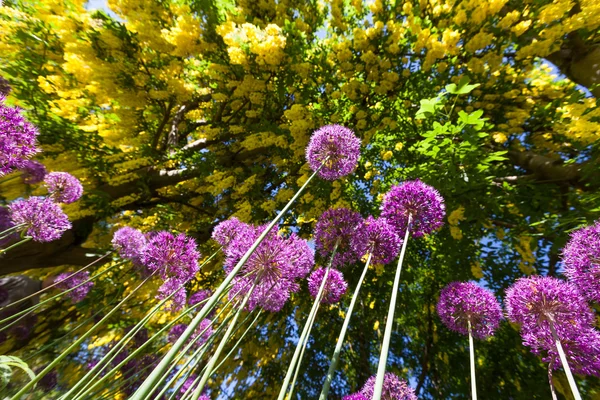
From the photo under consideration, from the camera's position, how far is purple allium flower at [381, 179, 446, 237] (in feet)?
4.98

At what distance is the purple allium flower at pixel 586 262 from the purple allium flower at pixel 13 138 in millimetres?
3059

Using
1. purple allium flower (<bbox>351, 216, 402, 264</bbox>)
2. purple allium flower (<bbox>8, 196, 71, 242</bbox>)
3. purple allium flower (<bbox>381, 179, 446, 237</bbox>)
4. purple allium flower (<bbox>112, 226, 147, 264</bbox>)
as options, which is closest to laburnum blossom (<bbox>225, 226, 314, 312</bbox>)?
purple allium flower (<bbox>351, 216, 402, 264</bbox>)

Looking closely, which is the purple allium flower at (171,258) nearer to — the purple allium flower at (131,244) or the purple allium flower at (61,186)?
the purple allium flower at (131,244)

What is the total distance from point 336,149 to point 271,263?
0.84m

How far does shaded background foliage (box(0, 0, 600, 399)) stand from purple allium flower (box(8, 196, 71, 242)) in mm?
943

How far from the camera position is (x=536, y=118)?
3.45 meters

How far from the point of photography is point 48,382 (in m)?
3.65

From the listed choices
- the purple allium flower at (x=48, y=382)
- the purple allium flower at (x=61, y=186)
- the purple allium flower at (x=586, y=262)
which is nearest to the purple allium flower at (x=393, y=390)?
the purple allium flower at (x=586, y=262)

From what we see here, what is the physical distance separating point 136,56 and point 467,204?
14.8ft

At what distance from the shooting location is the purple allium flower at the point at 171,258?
5.77ft

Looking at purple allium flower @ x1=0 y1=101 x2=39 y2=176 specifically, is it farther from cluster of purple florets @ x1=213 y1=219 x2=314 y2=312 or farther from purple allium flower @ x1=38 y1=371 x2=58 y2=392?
purple allium flower @ x1=38 y1=371 x2=58 y2=392

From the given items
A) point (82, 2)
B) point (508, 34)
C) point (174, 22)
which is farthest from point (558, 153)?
point (82, 2)

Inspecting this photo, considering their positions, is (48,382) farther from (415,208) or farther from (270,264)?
(415,208)

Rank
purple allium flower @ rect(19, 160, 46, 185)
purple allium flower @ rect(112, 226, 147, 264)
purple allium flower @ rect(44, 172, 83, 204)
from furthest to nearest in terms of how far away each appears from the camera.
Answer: purple allium flower @ rect(19, 160, 46, 185)
purple allium flower @ rect(44, 172, 83, 204)
purple allium flower @ rect(112, 226, 147, 264)
